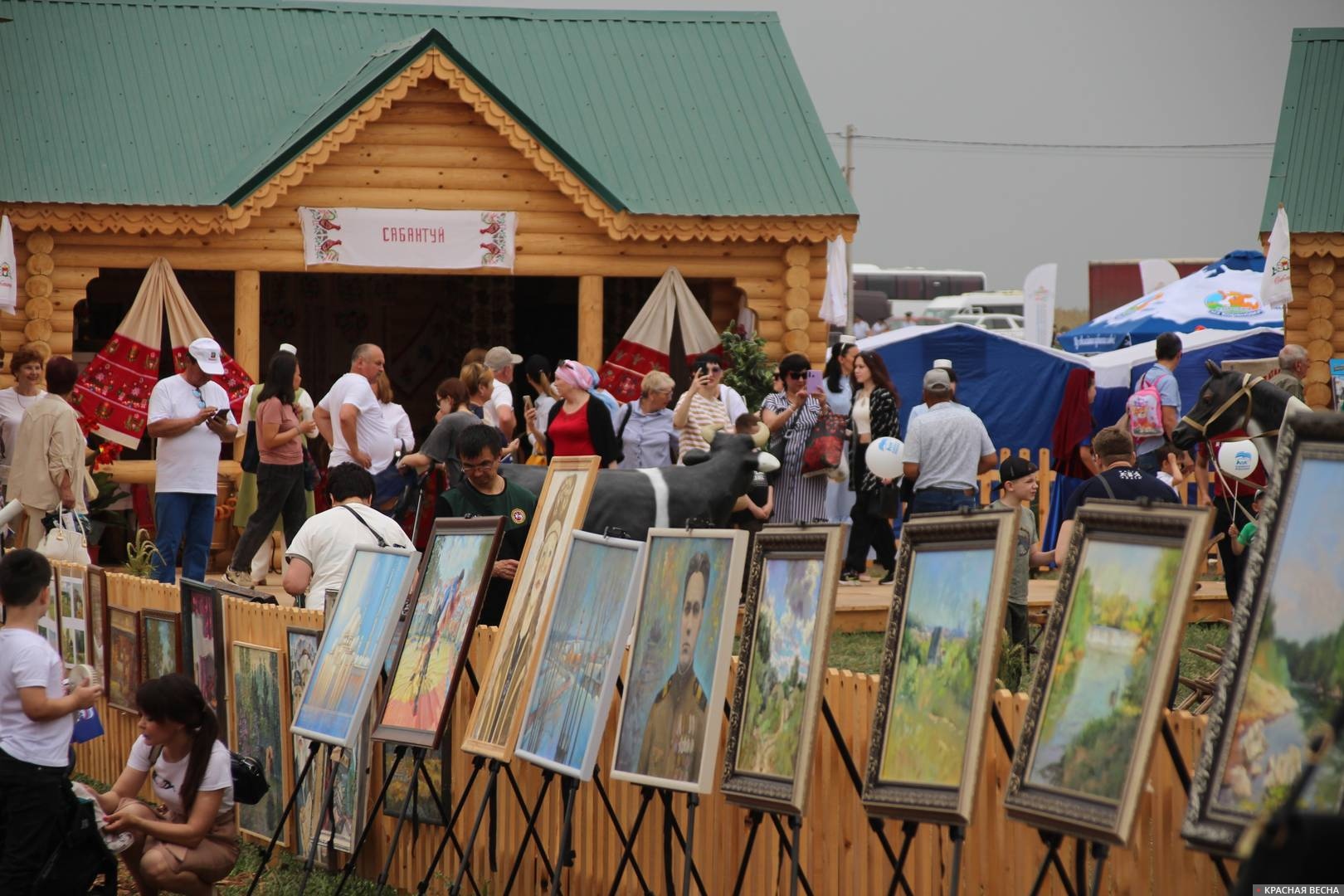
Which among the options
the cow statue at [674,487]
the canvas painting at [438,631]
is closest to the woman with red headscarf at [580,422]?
the cow statue at [674,487]

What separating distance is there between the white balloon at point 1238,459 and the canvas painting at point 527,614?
522 cm

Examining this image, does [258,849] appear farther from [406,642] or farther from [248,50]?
[248,50]

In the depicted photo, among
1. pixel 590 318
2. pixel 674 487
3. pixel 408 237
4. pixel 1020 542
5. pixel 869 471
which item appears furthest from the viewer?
pixel 590 318

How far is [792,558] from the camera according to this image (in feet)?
15.7

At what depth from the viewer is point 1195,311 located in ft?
74.2

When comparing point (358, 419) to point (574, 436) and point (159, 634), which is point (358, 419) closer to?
point (574, 436)

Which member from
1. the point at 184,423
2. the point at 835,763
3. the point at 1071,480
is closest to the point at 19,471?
the point at 184,423

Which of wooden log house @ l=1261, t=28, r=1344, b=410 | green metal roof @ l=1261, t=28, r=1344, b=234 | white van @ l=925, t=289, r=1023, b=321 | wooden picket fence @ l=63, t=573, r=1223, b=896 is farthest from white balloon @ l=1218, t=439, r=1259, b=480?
white van @ l=925, t=289, r=1023, b=321

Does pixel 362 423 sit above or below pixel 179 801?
above

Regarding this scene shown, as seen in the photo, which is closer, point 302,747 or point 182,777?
point 182,777

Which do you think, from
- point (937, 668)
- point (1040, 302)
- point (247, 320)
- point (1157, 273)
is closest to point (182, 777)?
point (937, 668)

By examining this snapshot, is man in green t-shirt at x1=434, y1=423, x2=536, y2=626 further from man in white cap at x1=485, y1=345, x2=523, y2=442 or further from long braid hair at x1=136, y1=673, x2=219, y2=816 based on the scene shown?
man in white cap at x1=485, y1=345, x2=523, y2=442

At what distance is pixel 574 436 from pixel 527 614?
5.10 metres

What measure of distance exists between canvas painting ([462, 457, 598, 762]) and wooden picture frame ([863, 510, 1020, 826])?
1.58 m
